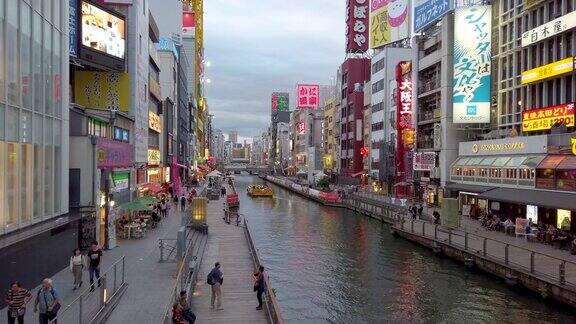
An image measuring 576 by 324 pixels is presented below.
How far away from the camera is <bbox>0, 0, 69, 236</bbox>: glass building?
18.5 metres

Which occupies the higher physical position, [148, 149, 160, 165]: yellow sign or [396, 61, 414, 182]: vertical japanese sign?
[396, 61, 414, 182]: vertical japanese sign

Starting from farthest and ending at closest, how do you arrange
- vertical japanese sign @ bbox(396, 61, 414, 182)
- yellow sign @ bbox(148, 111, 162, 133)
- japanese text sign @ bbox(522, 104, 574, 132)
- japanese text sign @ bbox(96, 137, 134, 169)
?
vertical japanese sign @ bbox(396, 61, 414, 182) < yellow sign @ bbox(148, 111, 162, 133) < japanese text sign @ bbox(522, 104, 574, 132) < japanese text sign @ bbox(96, 137, 134, 169)

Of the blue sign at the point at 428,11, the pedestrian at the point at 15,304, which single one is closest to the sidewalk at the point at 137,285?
the pedestrian at the point at 15,304

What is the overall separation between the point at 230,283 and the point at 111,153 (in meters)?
12.4

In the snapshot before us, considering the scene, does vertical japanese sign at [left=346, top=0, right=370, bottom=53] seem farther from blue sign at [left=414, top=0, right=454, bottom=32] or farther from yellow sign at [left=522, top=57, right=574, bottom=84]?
yellow sign at [left=522, top=57, right=574, bottom=84]

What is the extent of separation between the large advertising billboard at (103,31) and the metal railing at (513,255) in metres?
26.6

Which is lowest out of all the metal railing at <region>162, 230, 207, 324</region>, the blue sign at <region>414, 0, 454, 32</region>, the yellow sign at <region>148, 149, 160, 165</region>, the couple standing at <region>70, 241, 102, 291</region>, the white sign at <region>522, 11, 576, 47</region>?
the metal railing at <region>162, 230, 207, 324</region>

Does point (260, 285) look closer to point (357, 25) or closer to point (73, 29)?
point (73, 29)

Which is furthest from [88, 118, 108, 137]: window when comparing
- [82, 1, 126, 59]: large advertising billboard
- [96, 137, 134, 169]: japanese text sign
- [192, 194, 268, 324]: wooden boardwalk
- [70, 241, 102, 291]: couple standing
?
[70, 241, 102, 291]: couple standing

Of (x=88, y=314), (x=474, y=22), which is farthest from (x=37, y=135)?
(x=474, y=22)

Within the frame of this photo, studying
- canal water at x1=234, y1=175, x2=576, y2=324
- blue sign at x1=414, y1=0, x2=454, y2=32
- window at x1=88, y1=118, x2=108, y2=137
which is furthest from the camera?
blue sign at x1=414, y1=0, x2=454, y2=32

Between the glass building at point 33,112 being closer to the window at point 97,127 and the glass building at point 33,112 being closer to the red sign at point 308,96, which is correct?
the window at point 97,127

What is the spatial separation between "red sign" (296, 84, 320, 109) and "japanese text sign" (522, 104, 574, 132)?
140753mm

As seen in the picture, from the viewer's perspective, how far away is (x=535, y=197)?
38344 mm
